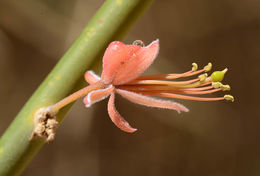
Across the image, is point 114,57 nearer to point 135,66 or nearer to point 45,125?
point 135,66

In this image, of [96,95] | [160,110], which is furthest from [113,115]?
[160,110]

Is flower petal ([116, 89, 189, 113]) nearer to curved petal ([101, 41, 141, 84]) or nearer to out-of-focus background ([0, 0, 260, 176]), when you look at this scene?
curved petal ([101, 41, 141, 84])

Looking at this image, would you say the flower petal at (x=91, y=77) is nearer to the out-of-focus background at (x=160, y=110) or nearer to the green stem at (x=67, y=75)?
the green stem at (x=67, y=75)

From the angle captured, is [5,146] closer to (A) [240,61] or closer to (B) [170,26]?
(B) [170,26]

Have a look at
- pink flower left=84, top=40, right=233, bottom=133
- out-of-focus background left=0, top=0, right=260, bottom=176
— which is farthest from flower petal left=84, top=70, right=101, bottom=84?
out-of-focus background left=0, top=0, right=260, bottom=176

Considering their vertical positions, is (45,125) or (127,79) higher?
(127,79)

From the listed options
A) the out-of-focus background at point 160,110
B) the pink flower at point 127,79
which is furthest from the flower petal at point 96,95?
the out-of-focus background at point 160,110

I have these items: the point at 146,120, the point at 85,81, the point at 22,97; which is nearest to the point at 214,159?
the point at 146,120
